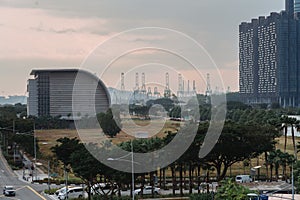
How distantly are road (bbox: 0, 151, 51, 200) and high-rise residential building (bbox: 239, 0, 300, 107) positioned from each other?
8331cm

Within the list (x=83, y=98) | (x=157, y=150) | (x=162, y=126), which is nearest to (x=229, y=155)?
(x=157, y=150)

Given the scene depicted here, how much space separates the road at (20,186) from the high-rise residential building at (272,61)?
273 ft

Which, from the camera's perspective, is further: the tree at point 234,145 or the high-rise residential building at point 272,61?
the high-rise residential building at point 272,61

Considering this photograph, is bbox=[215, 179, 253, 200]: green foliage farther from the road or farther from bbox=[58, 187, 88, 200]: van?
the road

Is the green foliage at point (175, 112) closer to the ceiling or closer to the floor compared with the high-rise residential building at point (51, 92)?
closer to the floor

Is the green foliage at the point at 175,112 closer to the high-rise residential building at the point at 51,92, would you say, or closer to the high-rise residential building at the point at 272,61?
the high-rise residential building at the point at 51,92

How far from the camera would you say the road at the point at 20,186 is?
35.2 m

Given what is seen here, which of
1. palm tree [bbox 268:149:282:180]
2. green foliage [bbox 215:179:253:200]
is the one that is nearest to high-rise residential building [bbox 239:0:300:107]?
palm tree [bbox 268:149:282:180]

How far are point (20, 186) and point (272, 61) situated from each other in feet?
314

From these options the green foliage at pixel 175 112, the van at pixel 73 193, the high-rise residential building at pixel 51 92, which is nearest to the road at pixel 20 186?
the van at pixel 73 193

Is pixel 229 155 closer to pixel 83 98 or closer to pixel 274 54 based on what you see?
pixel 83 98

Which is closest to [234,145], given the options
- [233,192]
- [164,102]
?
[233,192]

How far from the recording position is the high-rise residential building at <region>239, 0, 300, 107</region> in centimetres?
12825

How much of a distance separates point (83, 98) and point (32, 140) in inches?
1370
